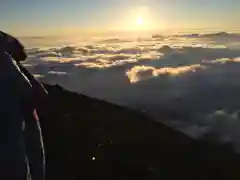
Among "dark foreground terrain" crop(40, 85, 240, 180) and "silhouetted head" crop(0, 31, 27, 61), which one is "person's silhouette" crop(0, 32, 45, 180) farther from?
"dark foreground terrain" crop(40, 85, 240, 180)

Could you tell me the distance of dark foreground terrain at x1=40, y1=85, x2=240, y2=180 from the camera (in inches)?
2990

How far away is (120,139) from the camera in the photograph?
114m

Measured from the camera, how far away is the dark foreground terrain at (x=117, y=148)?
75938 mm

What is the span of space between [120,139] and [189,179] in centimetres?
2072

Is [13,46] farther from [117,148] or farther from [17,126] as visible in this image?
[117,148]

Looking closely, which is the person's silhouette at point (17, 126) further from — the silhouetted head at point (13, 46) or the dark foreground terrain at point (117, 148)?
the dark foreground terrain at point (117, 148)

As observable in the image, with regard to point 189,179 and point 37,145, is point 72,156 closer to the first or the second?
Answer: point 189,179

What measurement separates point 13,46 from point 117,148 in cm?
9953

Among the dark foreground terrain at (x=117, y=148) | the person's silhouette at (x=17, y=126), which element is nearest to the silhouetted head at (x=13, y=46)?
the person's silhouette at (x=17, y=126)

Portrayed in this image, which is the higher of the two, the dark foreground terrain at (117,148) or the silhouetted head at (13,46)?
the silhouetted head at (13,46)

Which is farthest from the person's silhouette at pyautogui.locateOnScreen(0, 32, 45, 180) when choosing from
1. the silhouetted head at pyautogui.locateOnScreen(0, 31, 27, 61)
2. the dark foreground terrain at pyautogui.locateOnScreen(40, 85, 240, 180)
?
the dark foreground terrain at pyautogui.locateOnScreen(40, 85, 240, 180)

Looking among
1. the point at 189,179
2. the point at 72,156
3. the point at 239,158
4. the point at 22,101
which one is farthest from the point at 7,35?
the point at 239,158

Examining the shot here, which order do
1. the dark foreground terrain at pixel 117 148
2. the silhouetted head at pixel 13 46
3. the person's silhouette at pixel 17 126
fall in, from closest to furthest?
the person's silhouette at pixel 17 126 → the silhouetted head at pixel 13 46 → the dark foreground terrain at pixel 117 148

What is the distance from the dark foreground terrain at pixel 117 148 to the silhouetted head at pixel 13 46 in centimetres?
5304
